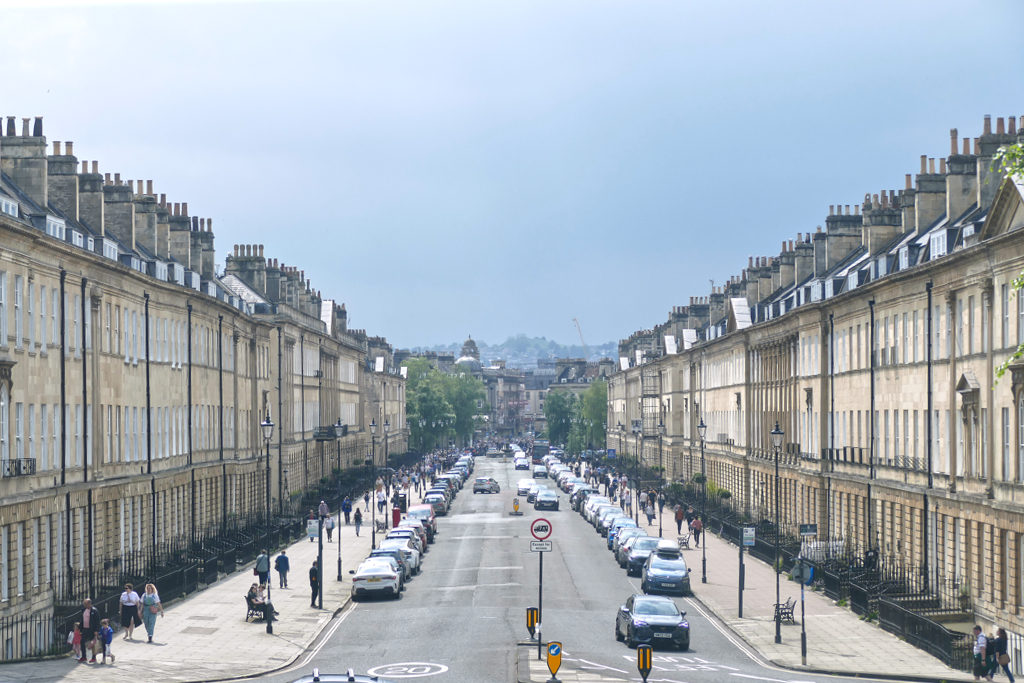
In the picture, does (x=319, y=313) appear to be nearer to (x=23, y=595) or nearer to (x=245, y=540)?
(x=245, y=540)

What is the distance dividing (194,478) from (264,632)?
78.7 feet

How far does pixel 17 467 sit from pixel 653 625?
17.2m

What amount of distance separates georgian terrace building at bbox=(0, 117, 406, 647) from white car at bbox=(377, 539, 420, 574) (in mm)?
6436

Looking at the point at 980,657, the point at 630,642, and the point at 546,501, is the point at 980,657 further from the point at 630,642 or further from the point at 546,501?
the point at 546,501

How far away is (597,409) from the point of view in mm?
187750

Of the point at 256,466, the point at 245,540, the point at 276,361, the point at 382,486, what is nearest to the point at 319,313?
the point at 382,486

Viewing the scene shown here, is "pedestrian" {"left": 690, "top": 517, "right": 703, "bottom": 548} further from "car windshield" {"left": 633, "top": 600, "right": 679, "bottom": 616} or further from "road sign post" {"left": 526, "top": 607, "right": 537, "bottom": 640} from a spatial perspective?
"road sign post" {"left": 526, "top": 607, "right": 537, "bottom": 640}

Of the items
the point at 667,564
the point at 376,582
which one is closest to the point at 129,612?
the point at 376,582

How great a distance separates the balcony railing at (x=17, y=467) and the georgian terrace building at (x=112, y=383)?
0.18 ft

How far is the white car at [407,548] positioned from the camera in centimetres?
5337

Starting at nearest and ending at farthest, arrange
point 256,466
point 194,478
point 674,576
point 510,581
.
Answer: point 674,576 → point 510,581 → point 194,478 → point 256,466

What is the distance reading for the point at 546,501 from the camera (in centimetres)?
9069

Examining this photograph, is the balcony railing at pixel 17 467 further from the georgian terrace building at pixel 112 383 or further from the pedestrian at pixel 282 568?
the pedestrian at pixel 282 568

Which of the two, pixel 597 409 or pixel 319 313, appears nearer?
pixel 319 313
